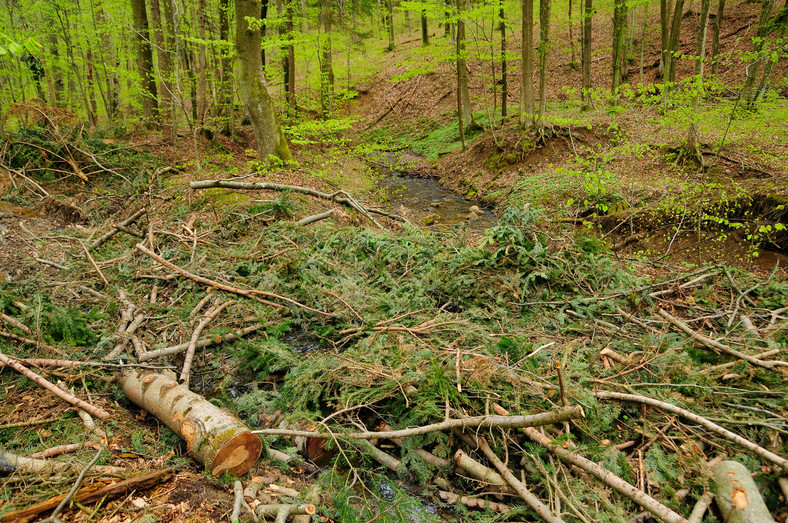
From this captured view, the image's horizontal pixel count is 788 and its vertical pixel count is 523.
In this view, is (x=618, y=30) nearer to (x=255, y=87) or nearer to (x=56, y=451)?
(x=255, y=87)

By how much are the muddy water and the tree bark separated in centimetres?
395

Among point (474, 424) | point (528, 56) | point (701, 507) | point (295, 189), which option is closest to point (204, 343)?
point (474, 424)

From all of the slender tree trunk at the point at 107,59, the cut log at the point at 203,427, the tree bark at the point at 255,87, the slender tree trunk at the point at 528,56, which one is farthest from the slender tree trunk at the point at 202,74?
the cut log at the point at 203,427

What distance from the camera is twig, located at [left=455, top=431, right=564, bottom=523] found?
8.48 feet

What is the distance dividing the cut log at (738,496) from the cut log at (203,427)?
332 cm

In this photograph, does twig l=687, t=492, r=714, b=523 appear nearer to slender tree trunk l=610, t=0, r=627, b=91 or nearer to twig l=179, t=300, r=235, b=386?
twig l=179, t=300, r=235, b=386

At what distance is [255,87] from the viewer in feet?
32.6

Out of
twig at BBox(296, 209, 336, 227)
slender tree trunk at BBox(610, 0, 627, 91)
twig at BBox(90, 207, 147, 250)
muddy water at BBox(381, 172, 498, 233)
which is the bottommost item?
muddy water at BBox(381, 172, 498, 233)

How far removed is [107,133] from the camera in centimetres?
1273

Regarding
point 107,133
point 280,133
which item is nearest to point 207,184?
point 280,133

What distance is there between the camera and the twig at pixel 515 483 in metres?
2.58

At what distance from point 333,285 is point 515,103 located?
62.0ft

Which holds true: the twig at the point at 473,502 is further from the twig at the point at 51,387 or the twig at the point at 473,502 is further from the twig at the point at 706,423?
the twig at the point at 51,387

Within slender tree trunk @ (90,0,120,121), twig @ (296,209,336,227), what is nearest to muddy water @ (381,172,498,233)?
twig @ (296,209,336,227)
